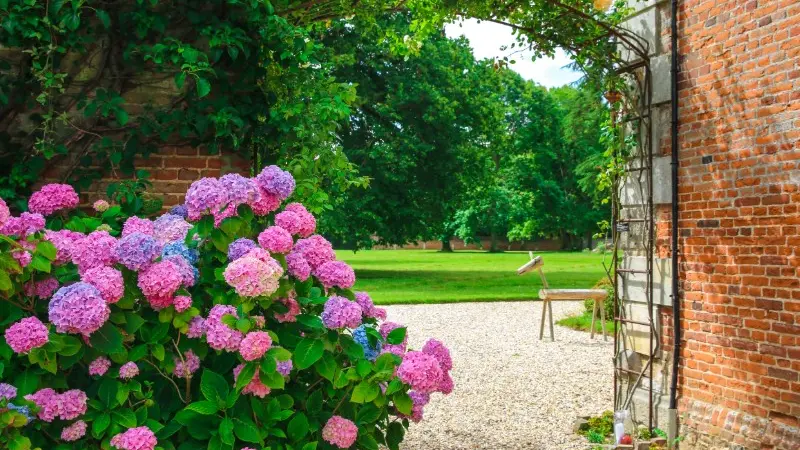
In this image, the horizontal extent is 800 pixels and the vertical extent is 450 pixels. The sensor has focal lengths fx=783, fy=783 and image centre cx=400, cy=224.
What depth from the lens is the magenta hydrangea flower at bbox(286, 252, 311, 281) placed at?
3.13m

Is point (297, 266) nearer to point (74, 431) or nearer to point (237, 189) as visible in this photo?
point (237, 189)

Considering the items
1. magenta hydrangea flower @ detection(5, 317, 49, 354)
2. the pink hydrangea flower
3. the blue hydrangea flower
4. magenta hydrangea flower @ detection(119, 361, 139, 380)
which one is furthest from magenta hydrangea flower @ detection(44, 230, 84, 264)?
the blue hydrangea flower

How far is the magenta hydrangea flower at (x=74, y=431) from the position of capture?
290cm

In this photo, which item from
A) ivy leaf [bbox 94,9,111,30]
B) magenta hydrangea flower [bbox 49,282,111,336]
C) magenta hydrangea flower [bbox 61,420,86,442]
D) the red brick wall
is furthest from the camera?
the red brick wall

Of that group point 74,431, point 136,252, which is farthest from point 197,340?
point 74,431

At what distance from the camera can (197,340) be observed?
10.2ft

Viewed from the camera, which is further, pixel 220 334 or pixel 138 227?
pixel 138 227

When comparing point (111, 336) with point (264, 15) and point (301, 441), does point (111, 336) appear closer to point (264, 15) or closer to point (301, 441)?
point (301, 441)

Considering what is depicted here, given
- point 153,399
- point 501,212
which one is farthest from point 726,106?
point 501,212

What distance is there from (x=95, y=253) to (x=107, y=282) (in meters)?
0.25

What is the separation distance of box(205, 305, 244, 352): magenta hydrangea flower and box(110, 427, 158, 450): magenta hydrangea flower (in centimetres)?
39

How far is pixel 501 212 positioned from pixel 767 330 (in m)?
41.9

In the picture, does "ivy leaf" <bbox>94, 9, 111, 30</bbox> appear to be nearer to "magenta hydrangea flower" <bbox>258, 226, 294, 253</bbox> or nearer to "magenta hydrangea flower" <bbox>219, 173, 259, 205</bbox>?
"magenta hydrangea flower" <bbox>219, 173, 259, 205</bbox>

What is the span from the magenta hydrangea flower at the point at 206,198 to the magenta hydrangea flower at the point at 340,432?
96 centimetres
